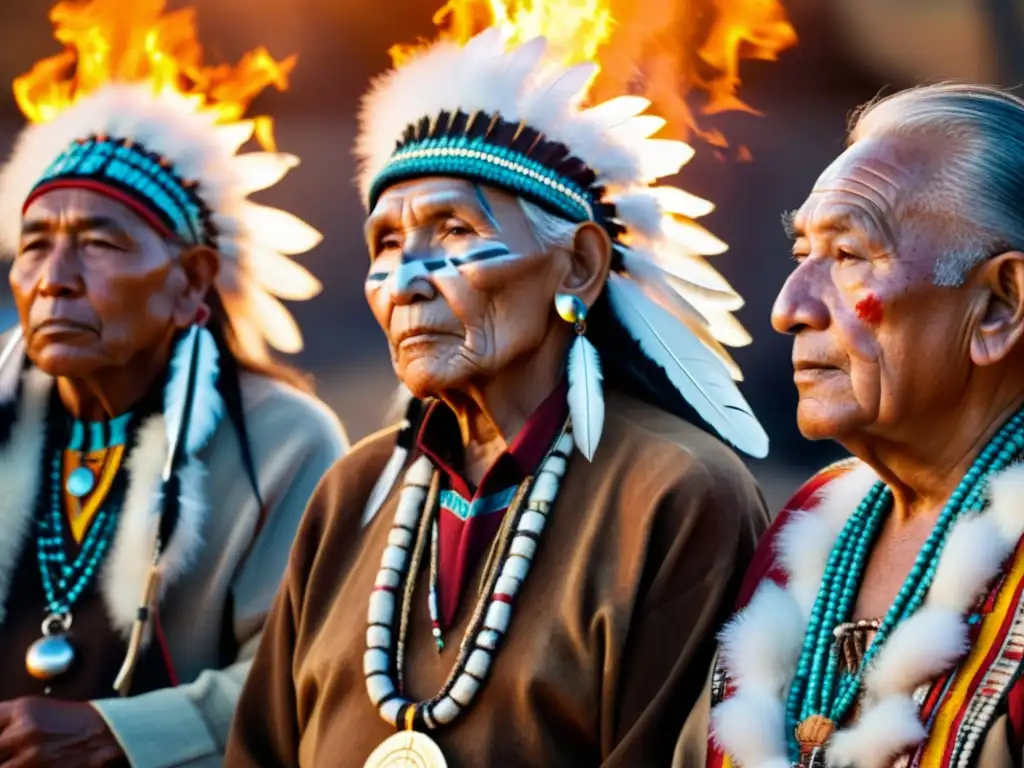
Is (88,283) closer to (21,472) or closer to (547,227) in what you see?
(21,472)

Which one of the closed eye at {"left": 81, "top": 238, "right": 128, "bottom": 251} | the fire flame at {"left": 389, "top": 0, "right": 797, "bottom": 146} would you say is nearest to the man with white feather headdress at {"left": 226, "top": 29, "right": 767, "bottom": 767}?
the fire flame at {"left": 389, "top": 0, "right": 797, "bottom": 146}

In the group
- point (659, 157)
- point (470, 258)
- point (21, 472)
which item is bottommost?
point (21, 472)

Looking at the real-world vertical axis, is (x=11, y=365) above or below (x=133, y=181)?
below

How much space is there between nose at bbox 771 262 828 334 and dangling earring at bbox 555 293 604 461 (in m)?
0.58

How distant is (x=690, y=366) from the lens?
128 inches

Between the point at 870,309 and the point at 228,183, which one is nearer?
the point at 870,309

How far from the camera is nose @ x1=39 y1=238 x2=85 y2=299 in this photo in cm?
384

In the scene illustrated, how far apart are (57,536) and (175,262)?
2.20 feet

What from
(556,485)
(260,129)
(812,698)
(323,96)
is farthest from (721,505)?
(323,96)

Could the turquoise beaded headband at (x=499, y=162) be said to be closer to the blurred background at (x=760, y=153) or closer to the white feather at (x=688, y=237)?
the white feather at (x=688, y=237)

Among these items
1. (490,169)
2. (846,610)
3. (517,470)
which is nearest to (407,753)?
(517,470)

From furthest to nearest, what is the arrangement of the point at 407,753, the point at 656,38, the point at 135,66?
1. the point at 135,66
2. the point at 656,38
3. the point at 407,753

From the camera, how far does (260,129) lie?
13.9 feet

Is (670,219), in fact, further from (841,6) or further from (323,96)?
(323,96)
